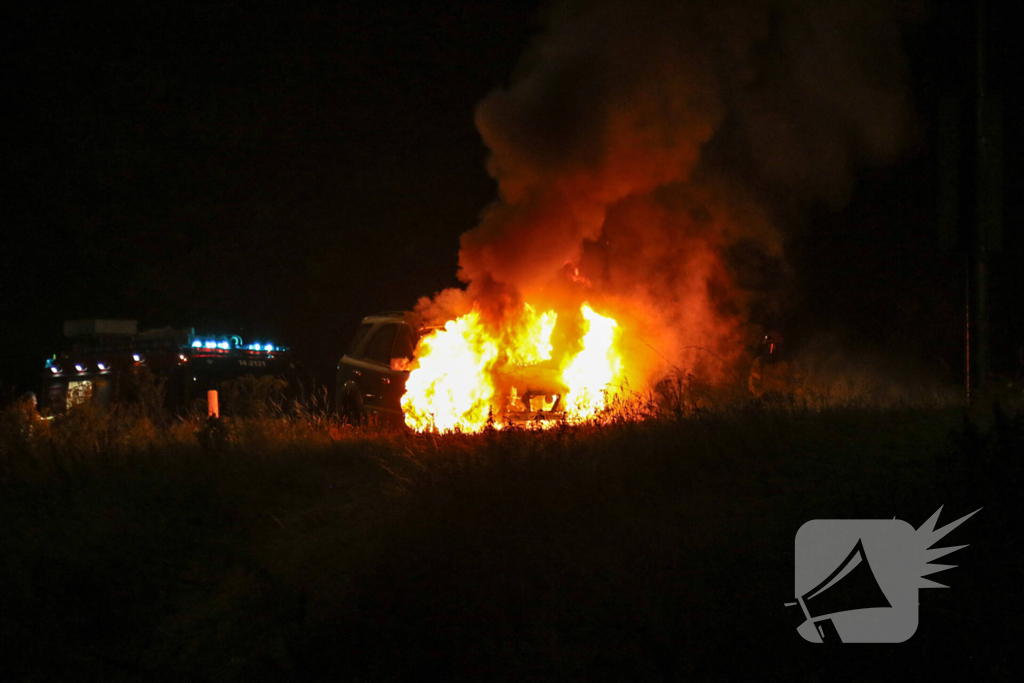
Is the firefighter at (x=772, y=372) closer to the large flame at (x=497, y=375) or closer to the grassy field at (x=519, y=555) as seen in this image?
the large flame at (x=497, y=375)

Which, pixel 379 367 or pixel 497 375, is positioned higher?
pixel 379 367

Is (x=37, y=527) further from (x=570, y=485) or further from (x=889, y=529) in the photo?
(x=889, y=529)

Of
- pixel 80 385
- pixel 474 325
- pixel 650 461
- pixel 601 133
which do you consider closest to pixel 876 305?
pixel 601 133

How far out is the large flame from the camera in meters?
9.96

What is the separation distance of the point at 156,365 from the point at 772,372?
8.41 meters

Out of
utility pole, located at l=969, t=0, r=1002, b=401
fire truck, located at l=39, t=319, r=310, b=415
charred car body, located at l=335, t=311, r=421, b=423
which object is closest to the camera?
utility pole, located at l=969, t=0, r=1002, b=401

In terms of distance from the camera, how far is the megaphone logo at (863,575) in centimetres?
431

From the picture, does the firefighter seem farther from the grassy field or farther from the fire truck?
the fire truck

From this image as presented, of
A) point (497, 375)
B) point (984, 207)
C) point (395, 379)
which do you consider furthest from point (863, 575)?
point (395, 379)

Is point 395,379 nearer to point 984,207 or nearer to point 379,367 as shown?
point 379,367

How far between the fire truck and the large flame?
266cm

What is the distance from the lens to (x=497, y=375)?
10195mm

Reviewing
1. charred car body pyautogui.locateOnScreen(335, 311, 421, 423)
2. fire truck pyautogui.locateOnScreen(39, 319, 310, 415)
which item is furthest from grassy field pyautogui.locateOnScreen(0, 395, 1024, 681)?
fire truck pyautogui.locateOnScreen(39, 319, 310, 415)

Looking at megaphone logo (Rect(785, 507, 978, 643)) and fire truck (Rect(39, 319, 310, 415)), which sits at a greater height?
fire truck (Rect(39, 319, 310, 415))
